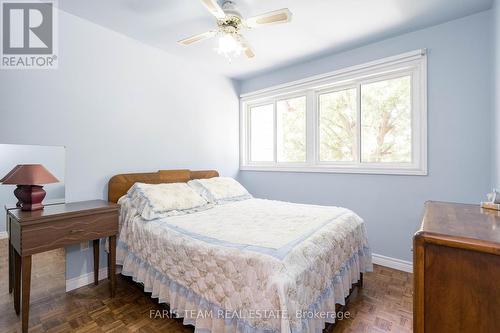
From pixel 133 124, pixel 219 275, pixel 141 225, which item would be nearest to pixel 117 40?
pixel 133 124

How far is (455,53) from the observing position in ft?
7.61

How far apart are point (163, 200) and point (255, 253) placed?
1.25 meters

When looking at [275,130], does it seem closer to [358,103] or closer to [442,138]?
[358,103]

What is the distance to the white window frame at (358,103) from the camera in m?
2.51

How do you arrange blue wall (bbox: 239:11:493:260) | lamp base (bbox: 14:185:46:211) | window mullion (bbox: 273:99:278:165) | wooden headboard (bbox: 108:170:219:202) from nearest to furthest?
1. lamp base (bbox: 14:185:46:211)
2. blue wall (bbox: 239:11:493:260)
3. wooden headboard (bbox: 108:170:219:202)
4. window mullion (bbox: 273:99:278:165)

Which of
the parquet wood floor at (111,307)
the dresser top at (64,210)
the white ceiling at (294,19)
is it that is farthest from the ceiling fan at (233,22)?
the parquet wood floor at (111,307)

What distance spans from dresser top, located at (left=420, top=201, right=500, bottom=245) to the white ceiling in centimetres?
178

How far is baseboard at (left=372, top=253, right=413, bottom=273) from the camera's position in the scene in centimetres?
257

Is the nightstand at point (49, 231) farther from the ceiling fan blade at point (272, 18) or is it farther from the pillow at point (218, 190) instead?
the ceiling fan blade at point (272, 18)

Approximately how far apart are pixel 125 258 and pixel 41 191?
2.85 feet

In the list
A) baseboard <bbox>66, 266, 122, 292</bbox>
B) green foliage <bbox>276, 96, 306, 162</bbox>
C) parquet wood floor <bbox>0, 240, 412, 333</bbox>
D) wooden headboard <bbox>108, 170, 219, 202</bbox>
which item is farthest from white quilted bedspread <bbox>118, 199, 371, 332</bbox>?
green foliage <bbox>276, 96, 306, 162</bbox>

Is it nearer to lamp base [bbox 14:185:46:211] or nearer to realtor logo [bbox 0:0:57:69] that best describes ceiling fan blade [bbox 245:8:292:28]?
realtor logo [bbox 0:0:57:69]

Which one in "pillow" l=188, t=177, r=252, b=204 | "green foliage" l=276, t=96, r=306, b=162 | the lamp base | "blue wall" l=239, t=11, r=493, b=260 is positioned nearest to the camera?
the lamp base

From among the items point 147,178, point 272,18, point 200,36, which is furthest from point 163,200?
point 272,18
